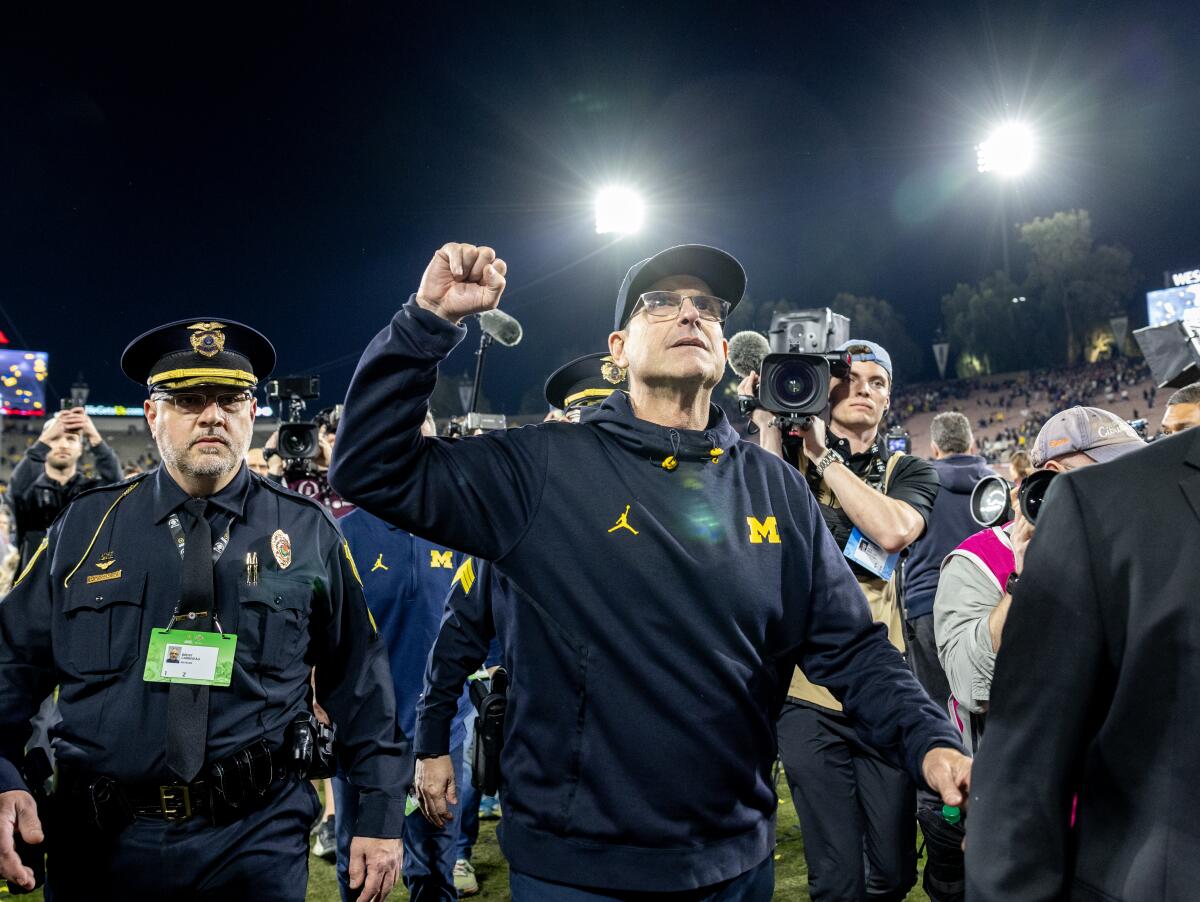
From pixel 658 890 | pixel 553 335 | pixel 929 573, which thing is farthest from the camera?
pixel 553 335

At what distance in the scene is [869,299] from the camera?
185 ft

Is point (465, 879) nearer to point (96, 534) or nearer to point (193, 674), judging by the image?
point (193, 674)

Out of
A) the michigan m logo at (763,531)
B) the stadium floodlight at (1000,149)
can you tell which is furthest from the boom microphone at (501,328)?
the stadium floodlight at (1000,149)

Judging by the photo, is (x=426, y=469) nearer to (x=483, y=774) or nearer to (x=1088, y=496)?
(x=483, y=774)

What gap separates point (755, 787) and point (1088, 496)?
1.29 meters

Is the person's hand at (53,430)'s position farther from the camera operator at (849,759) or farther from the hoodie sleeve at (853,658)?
the hoodie sleeve at (853,658)

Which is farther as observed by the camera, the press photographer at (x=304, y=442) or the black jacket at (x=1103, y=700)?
the press photographer at (x=304, y=442)

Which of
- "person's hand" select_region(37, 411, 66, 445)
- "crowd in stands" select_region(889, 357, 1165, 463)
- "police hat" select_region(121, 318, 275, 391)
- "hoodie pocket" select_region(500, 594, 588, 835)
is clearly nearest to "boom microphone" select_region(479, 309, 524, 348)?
"person's hand" select_region(37, 411, 66, 445)

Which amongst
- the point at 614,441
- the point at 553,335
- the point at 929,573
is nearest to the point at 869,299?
the point at 553,335

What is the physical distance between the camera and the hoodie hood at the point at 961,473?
6.13 meters

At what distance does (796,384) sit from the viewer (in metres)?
3.38

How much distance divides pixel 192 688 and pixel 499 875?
304 centimetres

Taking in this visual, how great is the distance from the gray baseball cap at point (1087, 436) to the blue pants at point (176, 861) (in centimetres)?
290

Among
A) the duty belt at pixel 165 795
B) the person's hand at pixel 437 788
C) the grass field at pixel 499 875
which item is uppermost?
the duty belt at pixel 165 795
